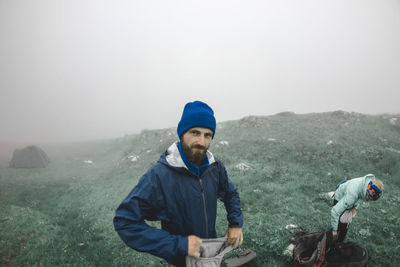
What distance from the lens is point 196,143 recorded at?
2.33 metres

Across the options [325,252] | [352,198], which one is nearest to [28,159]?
[325,252]

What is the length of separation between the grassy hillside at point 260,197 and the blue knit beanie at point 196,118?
4308mm

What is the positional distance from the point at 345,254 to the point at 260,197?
4.37 metres

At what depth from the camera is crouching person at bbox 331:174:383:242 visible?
408cm

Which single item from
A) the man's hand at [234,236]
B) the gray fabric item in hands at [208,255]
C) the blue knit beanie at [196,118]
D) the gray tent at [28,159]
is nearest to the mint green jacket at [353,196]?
the man's hand at [234,236]

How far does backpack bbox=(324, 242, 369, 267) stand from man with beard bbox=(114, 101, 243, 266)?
3.05 metres

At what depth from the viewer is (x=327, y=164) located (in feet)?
37.3

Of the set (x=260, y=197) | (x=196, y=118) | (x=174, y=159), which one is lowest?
(x=260, y=197)

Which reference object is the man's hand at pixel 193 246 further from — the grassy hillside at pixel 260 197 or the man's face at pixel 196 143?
the grassy hillside at pixel 260 197

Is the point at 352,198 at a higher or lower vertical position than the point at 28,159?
higher

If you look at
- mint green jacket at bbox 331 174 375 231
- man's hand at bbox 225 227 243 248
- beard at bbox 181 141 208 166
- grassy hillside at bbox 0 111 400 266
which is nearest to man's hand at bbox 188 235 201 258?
man's hand at bbox 225 227 243 248

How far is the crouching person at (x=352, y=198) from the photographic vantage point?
4.08 metres

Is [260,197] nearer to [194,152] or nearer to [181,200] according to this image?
[181,200]

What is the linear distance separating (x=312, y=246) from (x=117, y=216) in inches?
176
